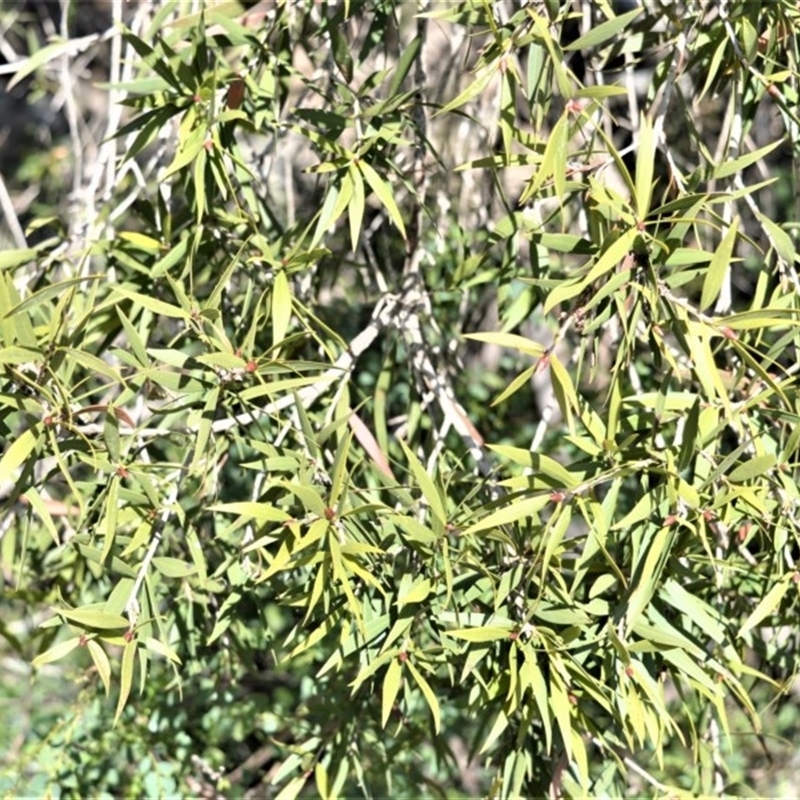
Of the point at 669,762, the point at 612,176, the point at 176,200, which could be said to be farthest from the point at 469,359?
the point at 669,762

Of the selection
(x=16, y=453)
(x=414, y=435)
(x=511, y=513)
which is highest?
(x=16, y=453)

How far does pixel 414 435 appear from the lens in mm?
1504

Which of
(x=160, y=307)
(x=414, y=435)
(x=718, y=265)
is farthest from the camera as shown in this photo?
(x=414, y=435)

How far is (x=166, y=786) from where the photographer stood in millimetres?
1553

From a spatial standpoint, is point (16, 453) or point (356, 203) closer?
point (16, 453)

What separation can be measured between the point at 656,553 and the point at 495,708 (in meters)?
0.32

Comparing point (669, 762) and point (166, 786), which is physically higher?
point (166, 786)

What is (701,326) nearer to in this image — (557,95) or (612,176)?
(557,95)

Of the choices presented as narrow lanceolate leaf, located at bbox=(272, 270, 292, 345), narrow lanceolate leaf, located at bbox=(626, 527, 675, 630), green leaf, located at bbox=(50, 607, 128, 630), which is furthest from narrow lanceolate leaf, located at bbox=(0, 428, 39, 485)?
narrow lanceolate leaf, located at bbox=(626, 527, 675, 630)

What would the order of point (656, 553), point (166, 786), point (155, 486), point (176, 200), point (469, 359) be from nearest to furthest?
point (656, 553), point (155, 486), point (166, 786), point (176, 200), point (469, 359)

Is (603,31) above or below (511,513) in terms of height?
above

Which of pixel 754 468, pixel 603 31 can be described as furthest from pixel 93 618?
pixel 603 31

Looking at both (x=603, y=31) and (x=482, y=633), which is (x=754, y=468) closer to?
(x=482, y=633)

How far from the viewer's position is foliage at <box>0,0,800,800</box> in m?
1.07
